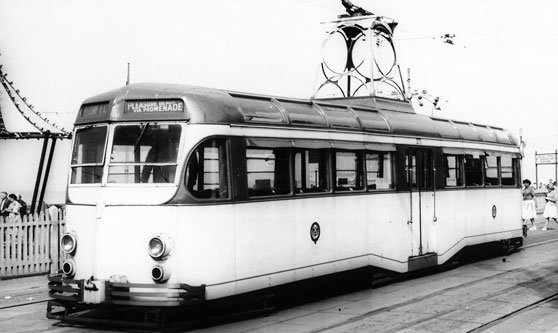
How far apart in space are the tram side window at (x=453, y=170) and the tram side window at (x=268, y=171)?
5.81m

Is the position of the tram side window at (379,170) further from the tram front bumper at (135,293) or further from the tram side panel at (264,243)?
the tram front bumper at (135,293)

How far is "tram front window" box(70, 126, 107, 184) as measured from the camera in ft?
32.5

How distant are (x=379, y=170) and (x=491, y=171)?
221 inches

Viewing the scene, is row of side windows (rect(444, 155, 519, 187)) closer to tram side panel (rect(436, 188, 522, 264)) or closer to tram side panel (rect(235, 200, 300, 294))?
tram side panel (rect(436, 188, 522, 264))

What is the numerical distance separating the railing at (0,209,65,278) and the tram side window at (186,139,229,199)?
278 inches

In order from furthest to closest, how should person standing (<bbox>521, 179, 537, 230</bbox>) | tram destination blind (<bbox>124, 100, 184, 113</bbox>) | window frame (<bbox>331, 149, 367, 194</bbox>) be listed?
1. person standing (<bbox>521, 179, 537, 230</bbox>)
2. window frame (<bbox>331, 149, 367, 194</bbox>)
3. tram destination blind (<bbox>124, 100, 184, 113</bbox>)

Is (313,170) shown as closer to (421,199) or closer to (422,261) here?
(421,199)

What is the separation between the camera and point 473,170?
16812 millimetres

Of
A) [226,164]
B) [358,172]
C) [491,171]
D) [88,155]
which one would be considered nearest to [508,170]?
[491,171]

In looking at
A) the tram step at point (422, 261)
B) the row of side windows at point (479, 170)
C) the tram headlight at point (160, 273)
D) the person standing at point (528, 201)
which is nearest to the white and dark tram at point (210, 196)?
the tram headlight at point (160, 273)

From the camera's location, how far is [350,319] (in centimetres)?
1012

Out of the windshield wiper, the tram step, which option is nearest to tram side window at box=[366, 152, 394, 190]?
the tram step

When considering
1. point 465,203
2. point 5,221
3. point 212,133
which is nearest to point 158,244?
point 212,133

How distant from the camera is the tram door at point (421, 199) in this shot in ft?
46.4
